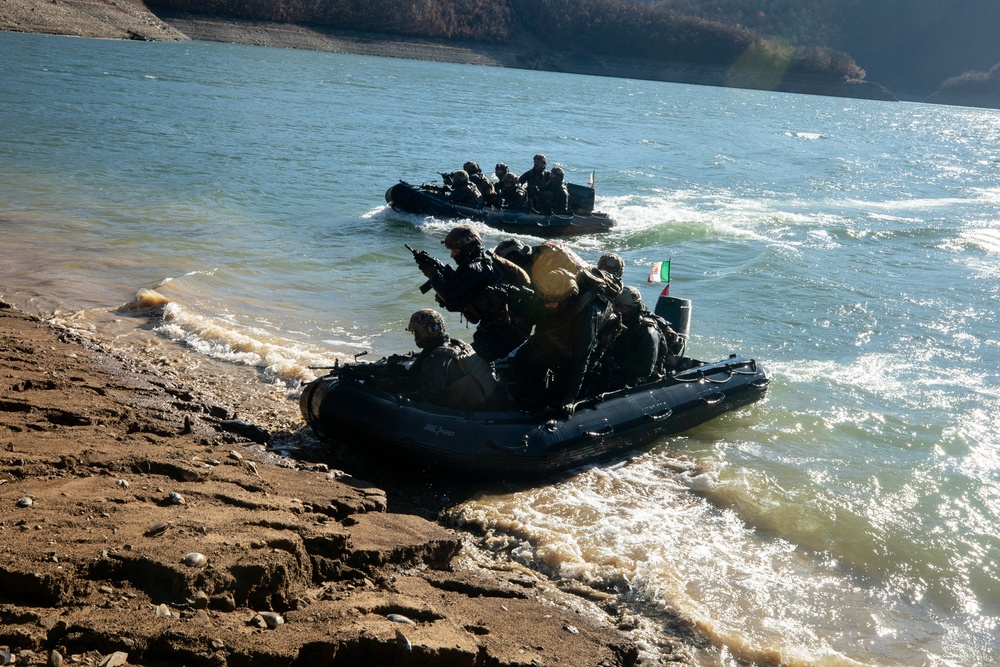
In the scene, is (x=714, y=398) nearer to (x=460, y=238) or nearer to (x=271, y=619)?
(x=460, y=238)

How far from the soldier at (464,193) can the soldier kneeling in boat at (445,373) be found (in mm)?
10852

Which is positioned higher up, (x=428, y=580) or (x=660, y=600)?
(x=428, y=580)

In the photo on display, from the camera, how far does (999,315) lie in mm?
15227

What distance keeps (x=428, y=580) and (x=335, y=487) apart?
4.47 feet

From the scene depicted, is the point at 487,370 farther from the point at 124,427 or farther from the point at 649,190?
the point at 649,190

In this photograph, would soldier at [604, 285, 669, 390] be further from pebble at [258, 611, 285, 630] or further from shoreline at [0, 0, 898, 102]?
shoreline at [0, 0, 898, 102]

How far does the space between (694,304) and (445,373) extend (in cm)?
802

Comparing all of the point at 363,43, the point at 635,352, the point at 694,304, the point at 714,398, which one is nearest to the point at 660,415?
the point at 635,352

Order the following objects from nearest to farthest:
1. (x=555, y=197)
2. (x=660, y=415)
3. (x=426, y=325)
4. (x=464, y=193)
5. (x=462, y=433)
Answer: (x=462, y=433) < (x=426, y=325) < (x=660, y=415) < (x=464, y=193) < (x=555, y=197)

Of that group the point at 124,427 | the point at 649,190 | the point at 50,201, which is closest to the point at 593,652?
the point at 124,427

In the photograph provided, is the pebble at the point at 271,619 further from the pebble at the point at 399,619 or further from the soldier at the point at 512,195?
the soldier at the point at 512,195

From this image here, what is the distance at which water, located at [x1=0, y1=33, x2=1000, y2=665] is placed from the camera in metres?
6.67

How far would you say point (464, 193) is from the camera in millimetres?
18234

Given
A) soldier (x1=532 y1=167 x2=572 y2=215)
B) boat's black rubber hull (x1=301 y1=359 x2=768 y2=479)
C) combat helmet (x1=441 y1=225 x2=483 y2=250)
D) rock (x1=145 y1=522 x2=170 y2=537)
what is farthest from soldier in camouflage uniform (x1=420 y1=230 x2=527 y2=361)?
soldier (x1=532 y1=167 x2=572 y2=215)
